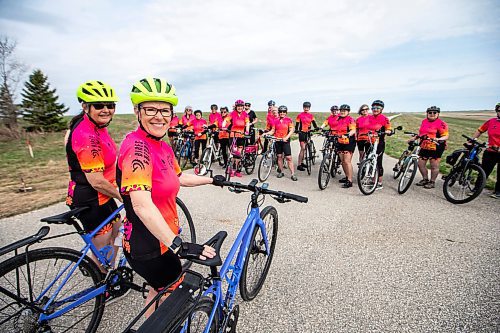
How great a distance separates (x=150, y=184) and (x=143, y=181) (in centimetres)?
5

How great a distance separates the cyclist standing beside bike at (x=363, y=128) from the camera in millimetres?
7523

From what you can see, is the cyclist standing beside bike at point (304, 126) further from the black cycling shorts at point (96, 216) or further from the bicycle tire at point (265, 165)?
the black cycling shorts at point (96, 216)

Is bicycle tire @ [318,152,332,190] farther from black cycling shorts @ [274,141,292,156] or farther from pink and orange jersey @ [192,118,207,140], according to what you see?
pink and orange jersey @ [192,118,207,140]

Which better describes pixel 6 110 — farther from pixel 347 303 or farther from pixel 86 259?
pixel 347 303

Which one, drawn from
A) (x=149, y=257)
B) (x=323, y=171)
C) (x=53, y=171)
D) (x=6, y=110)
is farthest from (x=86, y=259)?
(x=6, y=110)

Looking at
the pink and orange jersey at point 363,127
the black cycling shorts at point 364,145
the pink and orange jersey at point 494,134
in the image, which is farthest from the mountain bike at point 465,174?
the pink and orange jersey at point 363,127

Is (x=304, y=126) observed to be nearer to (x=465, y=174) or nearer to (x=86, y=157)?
(x=465, y=174)

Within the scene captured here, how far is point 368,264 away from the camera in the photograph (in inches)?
143

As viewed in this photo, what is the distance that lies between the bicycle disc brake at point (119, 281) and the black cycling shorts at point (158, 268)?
797 millimetres

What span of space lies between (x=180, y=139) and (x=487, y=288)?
9798 millimetres

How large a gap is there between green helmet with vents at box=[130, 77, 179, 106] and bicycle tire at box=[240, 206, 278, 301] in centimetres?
160

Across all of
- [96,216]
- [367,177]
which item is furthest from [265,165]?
[96,216]

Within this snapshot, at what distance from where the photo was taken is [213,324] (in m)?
1.76

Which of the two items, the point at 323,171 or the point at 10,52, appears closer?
the point at 323,171
